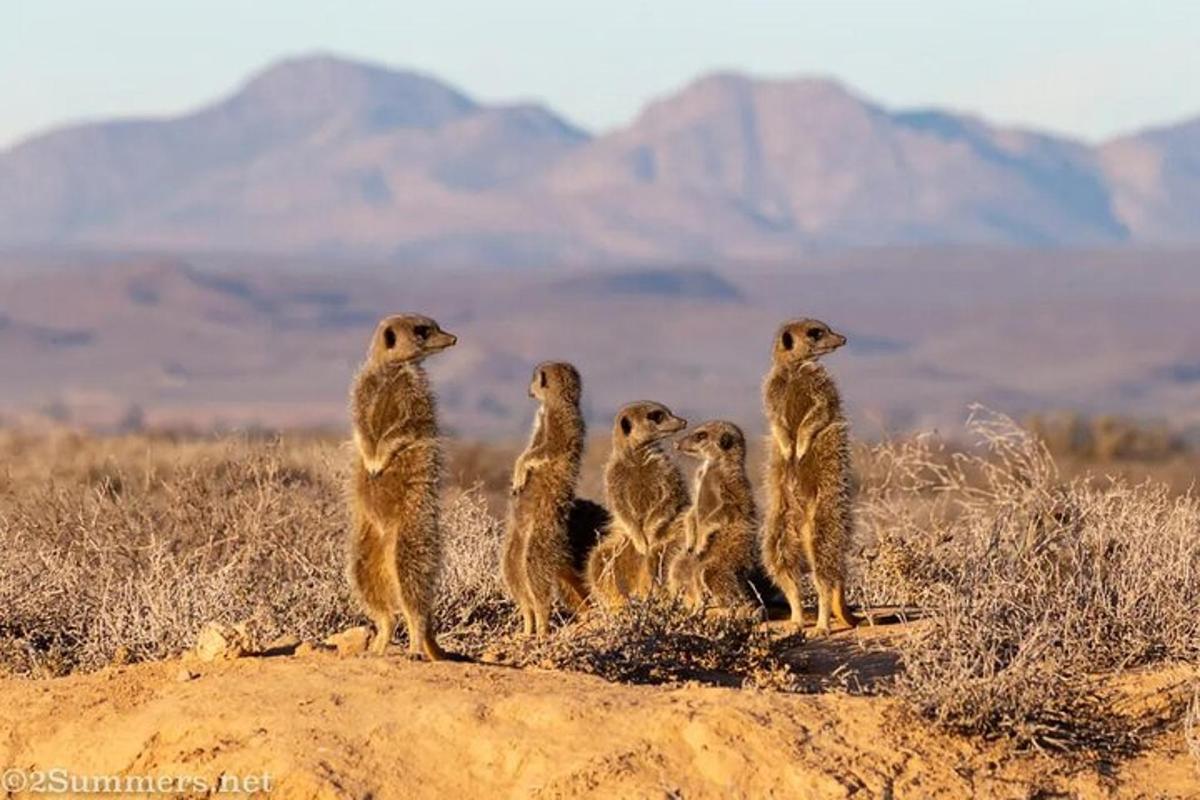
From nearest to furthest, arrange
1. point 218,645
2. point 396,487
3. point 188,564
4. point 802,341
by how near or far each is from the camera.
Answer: point 218,645, point 396,487, point 802,341, point 188,564

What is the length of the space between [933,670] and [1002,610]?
34.2 inches

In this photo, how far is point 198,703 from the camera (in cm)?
924

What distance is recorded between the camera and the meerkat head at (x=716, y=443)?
468 inches

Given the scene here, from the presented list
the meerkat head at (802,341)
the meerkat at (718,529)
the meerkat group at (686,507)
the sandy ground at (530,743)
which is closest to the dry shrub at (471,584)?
the meerkat group at (686,507)

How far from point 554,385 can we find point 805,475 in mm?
1311

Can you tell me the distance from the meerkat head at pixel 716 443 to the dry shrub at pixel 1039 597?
995mm

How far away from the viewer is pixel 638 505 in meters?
11.8

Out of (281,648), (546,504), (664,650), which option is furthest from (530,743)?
(546,504)

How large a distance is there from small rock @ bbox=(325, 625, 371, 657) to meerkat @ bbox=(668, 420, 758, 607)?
1.60m

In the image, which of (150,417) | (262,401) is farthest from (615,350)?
(150,417)

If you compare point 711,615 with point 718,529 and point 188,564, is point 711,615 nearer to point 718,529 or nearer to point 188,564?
point 718,529

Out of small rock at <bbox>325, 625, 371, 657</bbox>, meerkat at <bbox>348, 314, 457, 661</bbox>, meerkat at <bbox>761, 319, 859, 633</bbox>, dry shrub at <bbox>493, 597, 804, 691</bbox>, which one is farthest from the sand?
meerkat at <bbox>761, 319, 859, 633</bbox>

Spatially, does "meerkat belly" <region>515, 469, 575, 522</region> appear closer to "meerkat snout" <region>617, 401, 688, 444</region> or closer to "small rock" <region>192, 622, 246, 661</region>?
"meerkat snout" <region>617, 401, 688, 444</region>

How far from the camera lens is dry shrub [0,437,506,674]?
10844 millimetres
